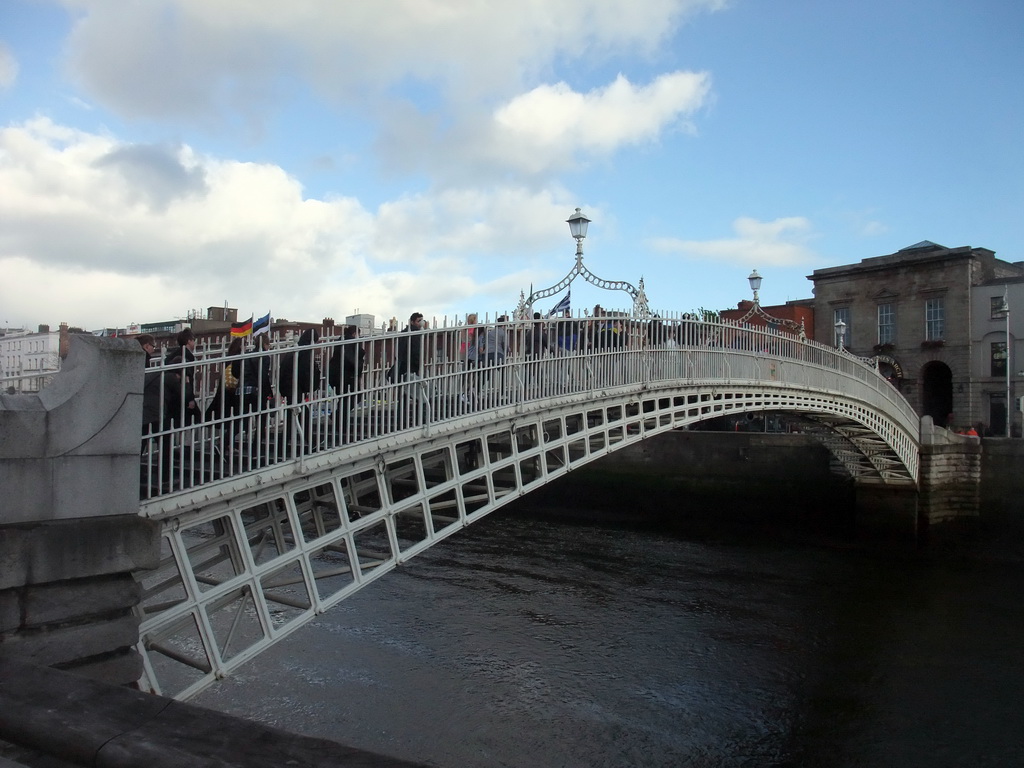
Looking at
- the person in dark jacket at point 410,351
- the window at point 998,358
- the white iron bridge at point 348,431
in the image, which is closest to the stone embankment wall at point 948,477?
the window at point 998,358

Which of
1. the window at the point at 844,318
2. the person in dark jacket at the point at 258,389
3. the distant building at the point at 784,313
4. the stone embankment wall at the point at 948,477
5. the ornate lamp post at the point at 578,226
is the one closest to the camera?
the person in dark jacket at the point at 258,389

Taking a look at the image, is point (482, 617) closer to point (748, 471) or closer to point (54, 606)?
point (54, 606)

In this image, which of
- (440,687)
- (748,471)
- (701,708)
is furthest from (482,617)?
(748,471)

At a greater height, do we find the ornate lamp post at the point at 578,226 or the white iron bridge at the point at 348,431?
the ornate lamp post at the point at 578,226

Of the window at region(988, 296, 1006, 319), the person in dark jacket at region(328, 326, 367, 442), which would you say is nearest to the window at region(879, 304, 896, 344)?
the window at region(988, 296, 1006, 319)

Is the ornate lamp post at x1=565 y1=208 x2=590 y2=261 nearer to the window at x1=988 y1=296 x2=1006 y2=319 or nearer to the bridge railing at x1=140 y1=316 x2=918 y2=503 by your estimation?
the bridge railing at x1=140 y1=316 x2=918 y2=503

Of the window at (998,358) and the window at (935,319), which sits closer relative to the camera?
the window at (998,358)

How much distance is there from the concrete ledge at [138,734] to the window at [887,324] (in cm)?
3984

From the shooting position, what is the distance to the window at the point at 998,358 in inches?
1352

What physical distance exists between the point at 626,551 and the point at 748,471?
8.06 metres

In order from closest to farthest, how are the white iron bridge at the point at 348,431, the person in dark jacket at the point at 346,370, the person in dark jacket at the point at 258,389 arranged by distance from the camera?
the white iron bridge at the point at 348,431
the person in dark jacket at the point at 258,389
the person in dark jacket at the point at 346,370

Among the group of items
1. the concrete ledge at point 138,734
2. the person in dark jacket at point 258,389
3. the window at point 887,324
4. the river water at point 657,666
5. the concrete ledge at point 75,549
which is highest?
the window at point 887,324

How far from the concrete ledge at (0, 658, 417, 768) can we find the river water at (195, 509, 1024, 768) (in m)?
6.45

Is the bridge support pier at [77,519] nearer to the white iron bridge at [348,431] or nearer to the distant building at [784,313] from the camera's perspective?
the white iron bridge at [348,431]
